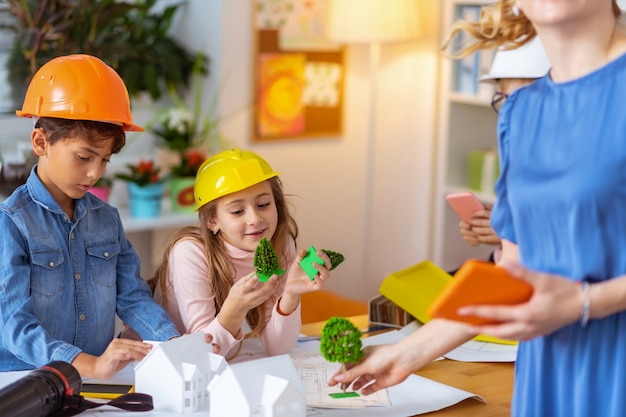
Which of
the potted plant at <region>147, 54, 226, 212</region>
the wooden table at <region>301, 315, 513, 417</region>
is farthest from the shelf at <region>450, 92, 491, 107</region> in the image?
the wooden table at <region>301, 315, 513, 417</region>

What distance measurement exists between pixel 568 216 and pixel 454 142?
3148 millimetres

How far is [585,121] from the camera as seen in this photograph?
1218 millimetres

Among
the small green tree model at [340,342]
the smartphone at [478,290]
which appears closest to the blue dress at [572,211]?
the smartphone at [478,290]

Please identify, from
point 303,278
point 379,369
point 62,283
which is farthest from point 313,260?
point 62,283

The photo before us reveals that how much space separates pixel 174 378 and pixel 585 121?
809 millimetres

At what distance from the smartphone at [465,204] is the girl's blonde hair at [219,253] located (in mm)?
405

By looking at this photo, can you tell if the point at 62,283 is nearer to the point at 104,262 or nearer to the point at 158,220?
the point at 104,262

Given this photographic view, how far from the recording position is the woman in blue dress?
3.76ft

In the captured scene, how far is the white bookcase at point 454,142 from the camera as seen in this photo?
4.23 m

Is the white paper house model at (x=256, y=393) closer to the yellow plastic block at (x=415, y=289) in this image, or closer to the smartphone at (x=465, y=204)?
the yellow plastic block at (x=415, y=289)

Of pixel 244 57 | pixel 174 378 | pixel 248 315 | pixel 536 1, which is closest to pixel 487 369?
pixel 248 315

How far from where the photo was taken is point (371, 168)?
179 inches

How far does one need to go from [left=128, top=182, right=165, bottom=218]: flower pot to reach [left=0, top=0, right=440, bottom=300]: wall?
0.68m

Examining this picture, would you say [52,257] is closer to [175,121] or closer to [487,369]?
[487,369]
